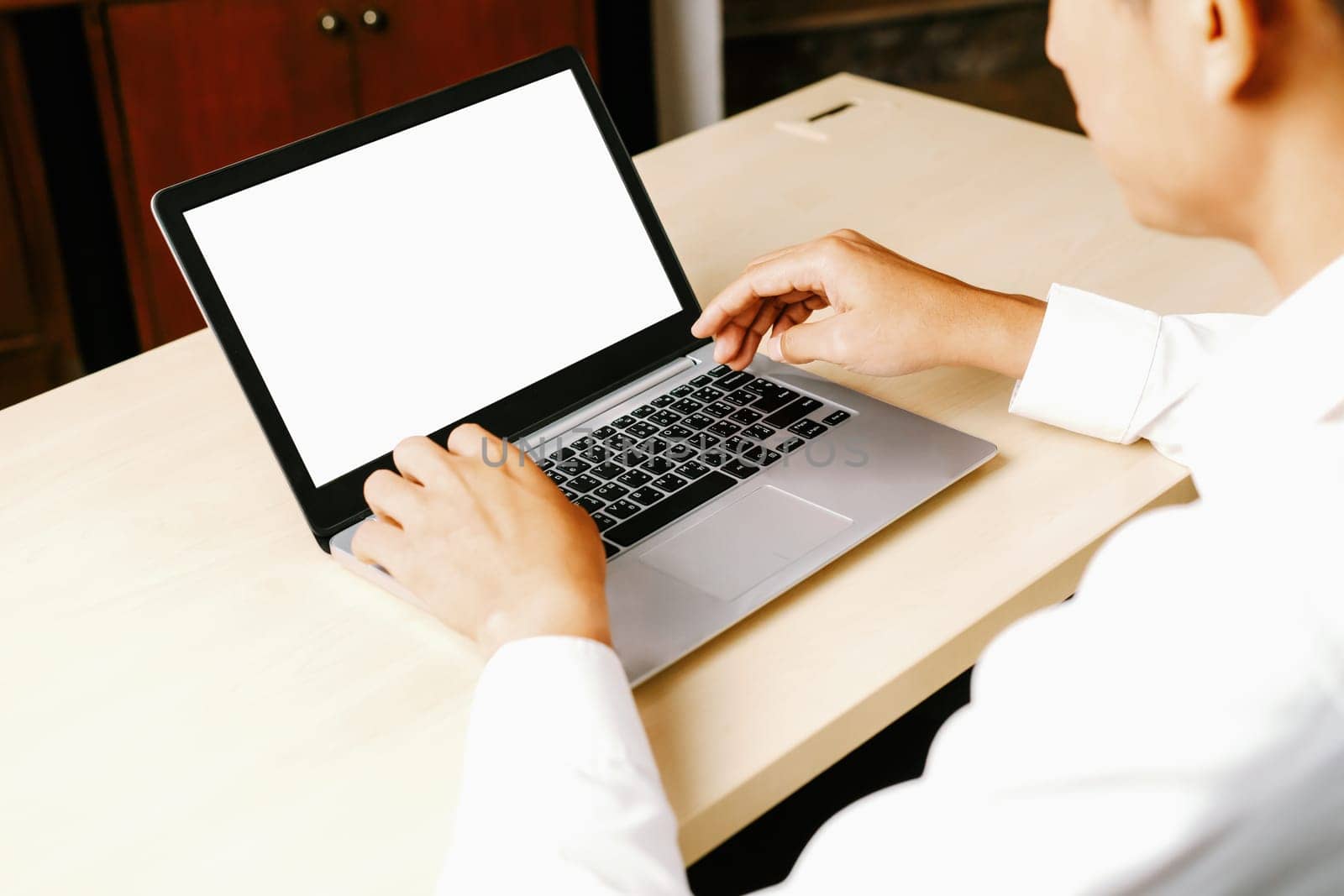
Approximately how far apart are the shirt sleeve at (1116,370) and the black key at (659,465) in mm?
257

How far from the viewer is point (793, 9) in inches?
149

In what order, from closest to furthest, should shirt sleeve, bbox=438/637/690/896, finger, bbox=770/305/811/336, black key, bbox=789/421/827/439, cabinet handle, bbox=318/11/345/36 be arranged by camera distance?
shirt sleeve, bbox=438/637/690/896 < black key, bbox=789/421/827/439 < finger, bbox=770/305/811/336 < cabinet handle, bbox=318/11/345/36

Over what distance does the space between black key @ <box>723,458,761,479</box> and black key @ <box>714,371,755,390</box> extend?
98 mm

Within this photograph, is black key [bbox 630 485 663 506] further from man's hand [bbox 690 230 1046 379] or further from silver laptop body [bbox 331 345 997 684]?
man's hand [bbox 690 230 1046 379]

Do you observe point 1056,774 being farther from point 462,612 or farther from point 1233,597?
point 462,612

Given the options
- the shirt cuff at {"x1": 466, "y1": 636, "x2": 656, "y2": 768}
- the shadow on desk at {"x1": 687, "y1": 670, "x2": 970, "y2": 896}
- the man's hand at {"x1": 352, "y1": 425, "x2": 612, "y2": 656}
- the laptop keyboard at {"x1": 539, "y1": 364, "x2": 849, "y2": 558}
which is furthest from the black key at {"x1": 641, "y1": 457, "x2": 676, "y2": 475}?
the shadow on desk at {"x1": 687, "y1": 670, "x2": 970, "y2": 896}

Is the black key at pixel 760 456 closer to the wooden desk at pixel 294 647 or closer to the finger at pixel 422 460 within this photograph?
the wooden desk at pixel 294 647

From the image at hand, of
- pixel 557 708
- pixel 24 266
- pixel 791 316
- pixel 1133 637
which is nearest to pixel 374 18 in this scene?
pixel 24 266

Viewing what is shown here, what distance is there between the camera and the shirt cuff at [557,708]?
633 millimetres

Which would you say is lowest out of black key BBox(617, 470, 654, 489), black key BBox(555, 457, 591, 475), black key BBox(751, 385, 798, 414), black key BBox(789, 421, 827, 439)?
black key BBox(617, 470, 654, 489)

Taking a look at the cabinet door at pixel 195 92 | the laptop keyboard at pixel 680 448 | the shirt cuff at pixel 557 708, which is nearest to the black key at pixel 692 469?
the laptop keyboard at pixel 680 448

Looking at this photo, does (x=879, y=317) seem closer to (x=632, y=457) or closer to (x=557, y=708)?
(x=632, y=457)

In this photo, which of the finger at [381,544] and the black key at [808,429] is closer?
the finger at [381,544]

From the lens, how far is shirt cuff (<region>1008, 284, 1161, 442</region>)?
920mm
